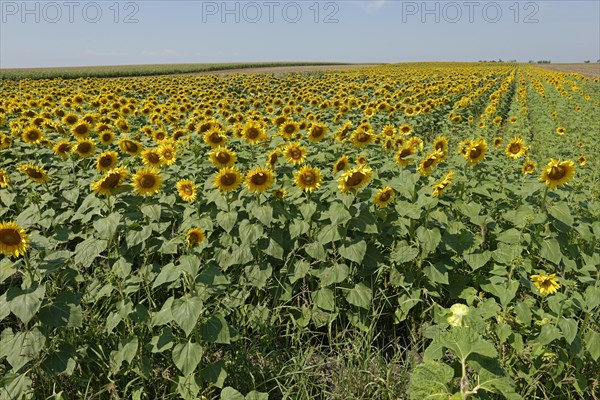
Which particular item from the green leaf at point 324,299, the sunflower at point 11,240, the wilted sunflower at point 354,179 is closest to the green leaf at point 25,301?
the sunflower at point 11,240

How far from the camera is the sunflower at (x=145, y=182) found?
3533 mm

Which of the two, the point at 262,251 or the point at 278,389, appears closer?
the point at 278,389

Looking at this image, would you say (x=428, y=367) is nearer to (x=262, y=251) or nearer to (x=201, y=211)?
(x=262, y=251)

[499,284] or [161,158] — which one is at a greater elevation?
[161,158]

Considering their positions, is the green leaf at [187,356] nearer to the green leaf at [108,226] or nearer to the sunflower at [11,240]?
the green leaf at [108,226]

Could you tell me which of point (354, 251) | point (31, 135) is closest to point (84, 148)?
point (31, 135)

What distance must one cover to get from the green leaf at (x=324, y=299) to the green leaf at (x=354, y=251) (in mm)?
350

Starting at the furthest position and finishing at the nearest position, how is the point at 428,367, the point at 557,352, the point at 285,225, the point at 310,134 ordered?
the point at 310,134, the point at 285,225, the point at 557,352, the point at 428,367

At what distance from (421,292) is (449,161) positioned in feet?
8.19

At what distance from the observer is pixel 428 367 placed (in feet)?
7.49

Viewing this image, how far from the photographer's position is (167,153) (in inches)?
182

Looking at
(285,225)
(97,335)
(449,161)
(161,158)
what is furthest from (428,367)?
(449,161)

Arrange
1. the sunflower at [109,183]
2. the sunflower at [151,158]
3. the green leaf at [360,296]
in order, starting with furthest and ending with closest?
the sunflower at [151,158] → the green leaf at [360,296] → the sunflower at [109,183]

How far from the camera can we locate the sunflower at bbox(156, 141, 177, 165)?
4.49 m
